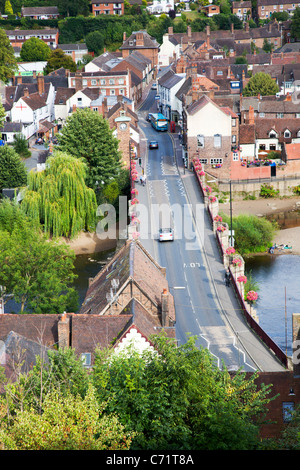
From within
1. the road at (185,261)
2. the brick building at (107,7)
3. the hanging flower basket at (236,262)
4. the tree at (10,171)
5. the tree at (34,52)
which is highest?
the brick building at (107,7)

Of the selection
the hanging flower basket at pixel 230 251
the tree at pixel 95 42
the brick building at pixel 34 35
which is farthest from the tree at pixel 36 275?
the brick building at pixel 34 35

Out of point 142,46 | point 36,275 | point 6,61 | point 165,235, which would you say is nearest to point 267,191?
point 165,235

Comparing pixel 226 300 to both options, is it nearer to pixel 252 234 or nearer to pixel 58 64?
pixel 252 234

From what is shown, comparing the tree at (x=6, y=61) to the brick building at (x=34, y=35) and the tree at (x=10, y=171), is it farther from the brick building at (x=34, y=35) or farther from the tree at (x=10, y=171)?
the tree at (x=10, y=171)

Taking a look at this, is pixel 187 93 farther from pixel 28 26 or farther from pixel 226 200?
pixel 28 26

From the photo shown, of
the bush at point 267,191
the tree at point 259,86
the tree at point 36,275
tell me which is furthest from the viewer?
the tree at point 259,86
